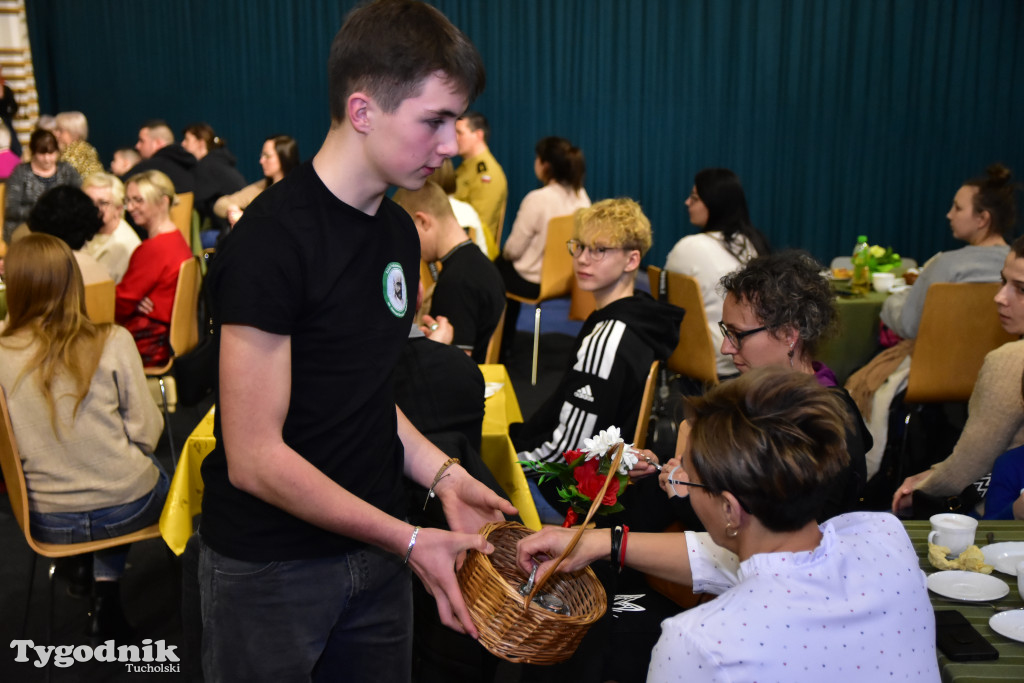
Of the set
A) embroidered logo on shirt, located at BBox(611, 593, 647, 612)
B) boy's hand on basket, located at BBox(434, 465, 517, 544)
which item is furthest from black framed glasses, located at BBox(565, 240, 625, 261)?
boy's hand on basket, located at BBox(434, 465, 517, 544)

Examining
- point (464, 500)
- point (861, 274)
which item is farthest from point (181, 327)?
point (861, 274)

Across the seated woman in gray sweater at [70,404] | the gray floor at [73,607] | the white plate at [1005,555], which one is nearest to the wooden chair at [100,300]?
the gray floor at [73,607]

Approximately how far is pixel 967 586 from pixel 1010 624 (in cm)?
15

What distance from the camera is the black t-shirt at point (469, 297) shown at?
3.32 metres

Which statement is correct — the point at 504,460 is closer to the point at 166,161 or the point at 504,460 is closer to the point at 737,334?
the point at 737,334

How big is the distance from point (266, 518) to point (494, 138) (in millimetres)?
8043

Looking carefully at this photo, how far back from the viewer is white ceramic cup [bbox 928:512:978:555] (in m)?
1.94

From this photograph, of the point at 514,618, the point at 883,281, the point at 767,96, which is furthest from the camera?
the point at 767,96

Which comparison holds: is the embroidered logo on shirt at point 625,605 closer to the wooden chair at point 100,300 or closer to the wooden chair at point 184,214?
the wooden chair at point 100,300

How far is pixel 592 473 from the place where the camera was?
74.7 inches

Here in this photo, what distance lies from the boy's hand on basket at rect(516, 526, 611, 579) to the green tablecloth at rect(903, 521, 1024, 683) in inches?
24.0

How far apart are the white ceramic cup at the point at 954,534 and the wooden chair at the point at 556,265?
11.9 feet

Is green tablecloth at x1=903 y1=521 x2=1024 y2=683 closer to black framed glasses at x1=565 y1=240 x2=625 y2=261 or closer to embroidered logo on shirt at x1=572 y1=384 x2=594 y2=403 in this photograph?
embroidered logo on shirt at x1=572 y1=384 x2=594 y2=403

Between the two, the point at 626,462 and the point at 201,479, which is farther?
the point at 201,479
